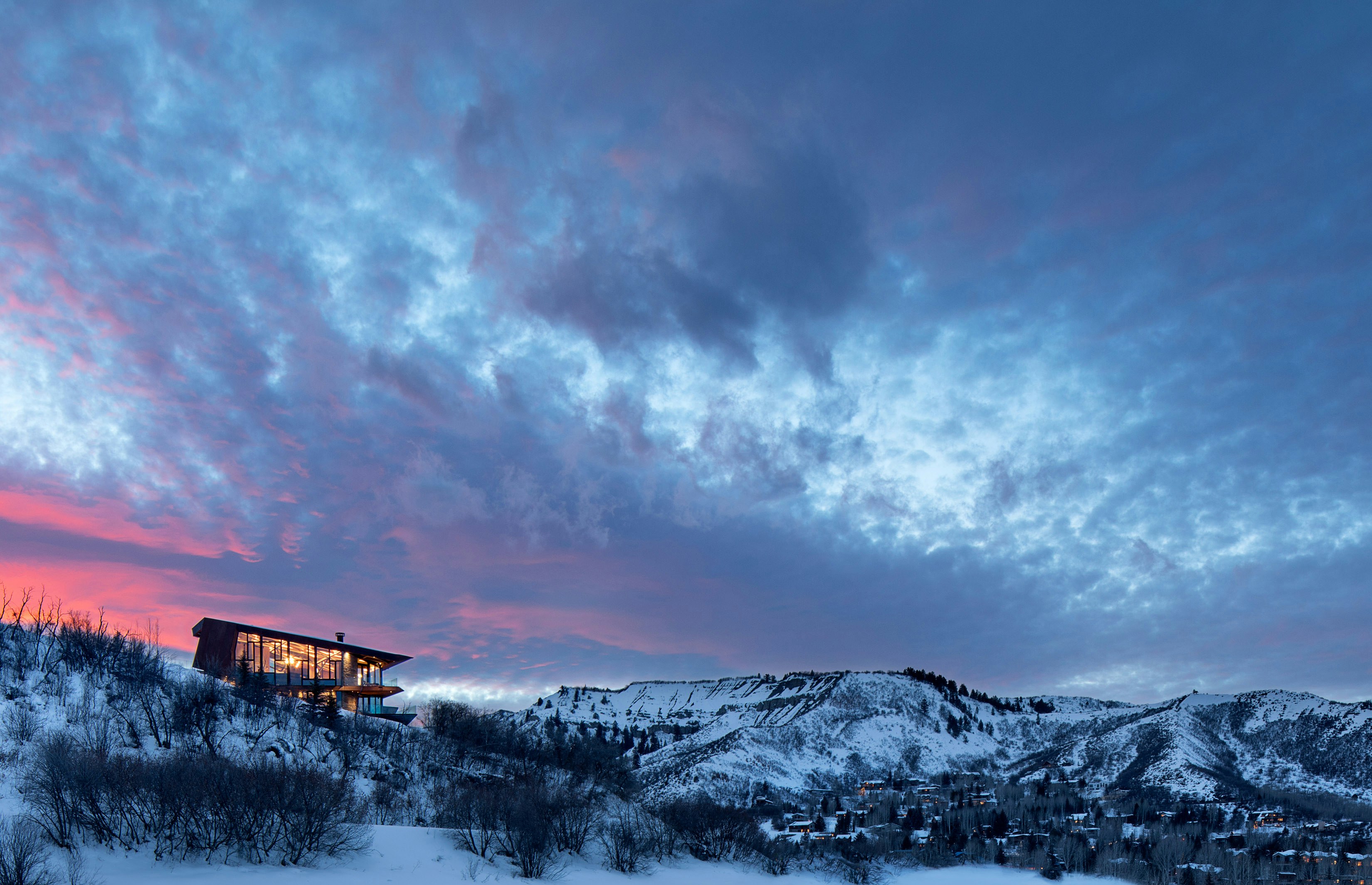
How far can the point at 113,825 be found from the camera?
36094mm

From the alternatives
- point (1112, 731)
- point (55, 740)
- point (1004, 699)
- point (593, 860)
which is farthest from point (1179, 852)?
point (1004, 699)

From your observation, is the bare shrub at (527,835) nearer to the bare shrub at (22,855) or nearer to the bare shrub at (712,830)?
the bare shrub at (712,830)

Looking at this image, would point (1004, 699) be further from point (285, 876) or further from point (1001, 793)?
point (285, 876)

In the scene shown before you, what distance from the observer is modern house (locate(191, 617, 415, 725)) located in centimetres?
6738

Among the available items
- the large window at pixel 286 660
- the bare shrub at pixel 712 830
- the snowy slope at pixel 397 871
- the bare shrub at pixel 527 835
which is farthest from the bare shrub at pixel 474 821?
the large window at pixel 286 660

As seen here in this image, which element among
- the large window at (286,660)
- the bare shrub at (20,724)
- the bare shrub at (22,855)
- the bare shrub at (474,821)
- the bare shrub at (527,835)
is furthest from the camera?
the large window at (286,660)

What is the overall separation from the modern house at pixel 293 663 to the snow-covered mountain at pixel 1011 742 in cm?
4117

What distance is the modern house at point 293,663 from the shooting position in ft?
221

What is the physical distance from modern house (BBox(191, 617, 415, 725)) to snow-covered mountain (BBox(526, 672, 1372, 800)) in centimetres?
4117

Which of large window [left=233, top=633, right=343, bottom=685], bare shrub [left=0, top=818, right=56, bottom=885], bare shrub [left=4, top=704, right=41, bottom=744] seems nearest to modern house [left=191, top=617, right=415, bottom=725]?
large window [left=233, top=633, right=343, bottom=685]

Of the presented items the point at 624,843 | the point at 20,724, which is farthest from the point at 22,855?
the point at 624,843

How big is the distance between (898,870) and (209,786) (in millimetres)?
64229

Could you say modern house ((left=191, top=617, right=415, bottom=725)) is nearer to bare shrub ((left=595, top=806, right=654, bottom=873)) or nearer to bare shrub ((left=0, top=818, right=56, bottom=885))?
bare shrub ((left=595, top=806, right=654, bottom=873))

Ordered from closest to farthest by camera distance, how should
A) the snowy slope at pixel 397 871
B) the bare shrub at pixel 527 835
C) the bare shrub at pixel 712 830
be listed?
the snowy slope at pixel 397 871
the bare shrub at pixel 527 835
the bare shrub at pixel 712 830
